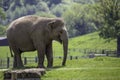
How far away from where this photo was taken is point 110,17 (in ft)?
203

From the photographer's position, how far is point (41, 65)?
2458cm

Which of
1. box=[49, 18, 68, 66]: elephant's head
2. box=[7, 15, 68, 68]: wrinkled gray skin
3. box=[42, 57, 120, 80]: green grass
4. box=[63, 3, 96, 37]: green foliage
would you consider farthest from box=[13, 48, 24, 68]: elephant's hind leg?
box=[63, 3, 96, 37]: green foliage

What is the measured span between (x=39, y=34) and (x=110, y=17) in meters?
38.1

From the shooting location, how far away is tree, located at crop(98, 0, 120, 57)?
60284 millimetres

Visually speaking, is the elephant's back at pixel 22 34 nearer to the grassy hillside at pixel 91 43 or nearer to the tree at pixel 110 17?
the tree at pixel 110 17

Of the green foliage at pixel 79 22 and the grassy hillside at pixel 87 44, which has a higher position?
the green foliage at pixel 79 22

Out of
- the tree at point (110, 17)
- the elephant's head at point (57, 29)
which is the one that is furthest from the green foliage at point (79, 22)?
the elephant's head at point (57, 29)

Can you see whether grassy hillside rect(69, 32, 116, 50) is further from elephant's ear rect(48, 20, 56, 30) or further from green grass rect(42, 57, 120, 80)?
green grass rect(42, 57, 120, 80)

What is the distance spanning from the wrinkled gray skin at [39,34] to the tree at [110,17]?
35.1 m

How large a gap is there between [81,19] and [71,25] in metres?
3.35

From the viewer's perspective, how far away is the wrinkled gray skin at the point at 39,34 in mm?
24812

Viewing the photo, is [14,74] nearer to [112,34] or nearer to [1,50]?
[112,34]

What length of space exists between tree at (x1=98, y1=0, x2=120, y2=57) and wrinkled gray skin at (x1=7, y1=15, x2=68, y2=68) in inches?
1381

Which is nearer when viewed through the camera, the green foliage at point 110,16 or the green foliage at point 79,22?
the green foliage at point 110,16
